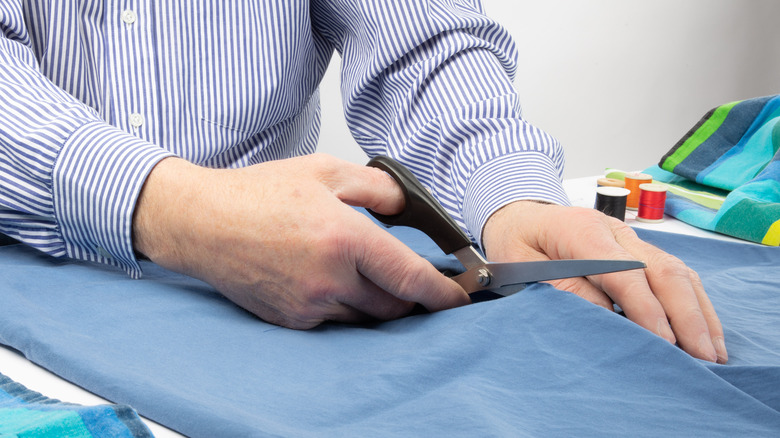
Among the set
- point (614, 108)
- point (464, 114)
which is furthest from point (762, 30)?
point (464, 114)

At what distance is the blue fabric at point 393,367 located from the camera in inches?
16.3

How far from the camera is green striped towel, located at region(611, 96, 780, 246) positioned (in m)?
0.97

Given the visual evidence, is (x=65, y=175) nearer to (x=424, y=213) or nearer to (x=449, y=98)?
Result: (x=424, y=213)

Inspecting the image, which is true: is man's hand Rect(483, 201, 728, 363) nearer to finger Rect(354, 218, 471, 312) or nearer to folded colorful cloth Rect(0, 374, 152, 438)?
finger Rect(354, 218, 471, 312)

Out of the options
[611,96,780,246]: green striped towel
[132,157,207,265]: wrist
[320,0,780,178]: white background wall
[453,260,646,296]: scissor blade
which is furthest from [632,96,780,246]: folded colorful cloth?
[320,0,780,178]: white background wall

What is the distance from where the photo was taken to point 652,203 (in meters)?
1.09

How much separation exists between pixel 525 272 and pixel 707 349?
0.16 m

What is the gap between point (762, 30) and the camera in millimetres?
3555

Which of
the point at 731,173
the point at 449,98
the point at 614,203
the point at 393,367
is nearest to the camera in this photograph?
the point at 393,367

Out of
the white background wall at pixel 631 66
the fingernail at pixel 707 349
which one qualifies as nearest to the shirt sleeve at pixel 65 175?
the fingernail at pixel 707 349

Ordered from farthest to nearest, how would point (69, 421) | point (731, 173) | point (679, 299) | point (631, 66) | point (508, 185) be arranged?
1. point (631, 66)
2. point (731, 173)
3. point (508, 185)
4. point (679, 299)
5. point (69, 421)

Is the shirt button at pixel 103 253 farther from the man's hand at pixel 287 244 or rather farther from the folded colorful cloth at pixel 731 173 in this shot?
the folded colorful cloth at pixel 731 173

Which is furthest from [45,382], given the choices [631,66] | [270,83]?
[631,66]

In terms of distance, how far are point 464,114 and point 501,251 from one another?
10.6 inches
